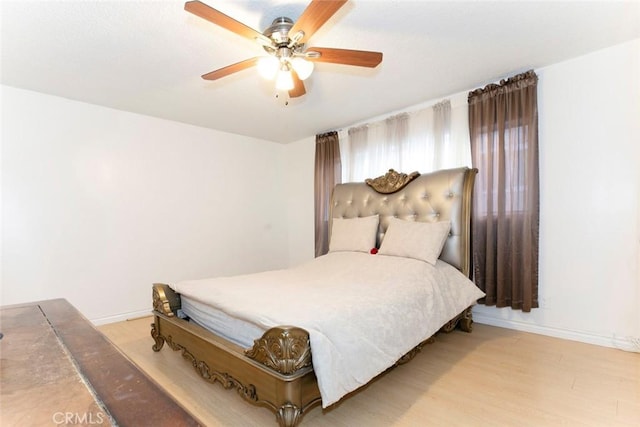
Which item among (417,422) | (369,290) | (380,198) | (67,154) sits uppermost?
(67,154)

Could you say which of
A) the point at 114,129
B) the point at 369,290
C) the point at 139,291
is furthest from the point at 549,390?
the point at 114,129

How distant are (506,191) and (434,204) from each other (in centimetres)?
64

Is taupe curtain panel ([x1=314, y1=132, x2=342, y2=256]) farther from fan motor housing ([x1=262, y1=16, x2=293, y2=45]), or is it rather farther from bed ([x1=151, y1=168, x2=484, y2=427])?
fan motor housing ([x1=262, y1=16, x2=293, y2=45])

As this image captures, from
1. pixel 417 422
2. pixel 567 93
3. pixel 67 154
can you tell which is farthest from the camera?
pixel 67 154

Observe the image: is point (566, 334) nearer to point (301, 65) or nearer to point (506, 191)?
point (506, 191)

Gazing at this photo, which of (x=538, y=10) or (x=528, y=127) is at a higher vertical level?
(x=538, y=10)

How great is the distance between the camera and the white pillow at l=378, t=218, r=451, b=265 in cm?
271

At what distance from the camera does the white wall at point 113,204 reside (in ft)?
9.79

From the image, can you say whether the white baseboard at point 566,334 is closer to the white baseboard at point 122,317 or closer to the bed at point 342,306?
the bed at point 342,306

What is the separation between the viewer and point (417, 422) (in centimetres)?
164

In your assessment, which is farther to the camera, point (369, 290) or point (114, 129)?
point (114, 129)

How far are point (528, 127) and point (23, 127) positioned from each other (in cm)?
474

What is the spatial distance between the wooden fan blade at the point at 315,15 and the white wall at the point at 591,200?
2326 mm

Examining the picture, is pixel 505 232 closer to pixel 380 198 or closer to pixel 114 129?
pixel 380 198
